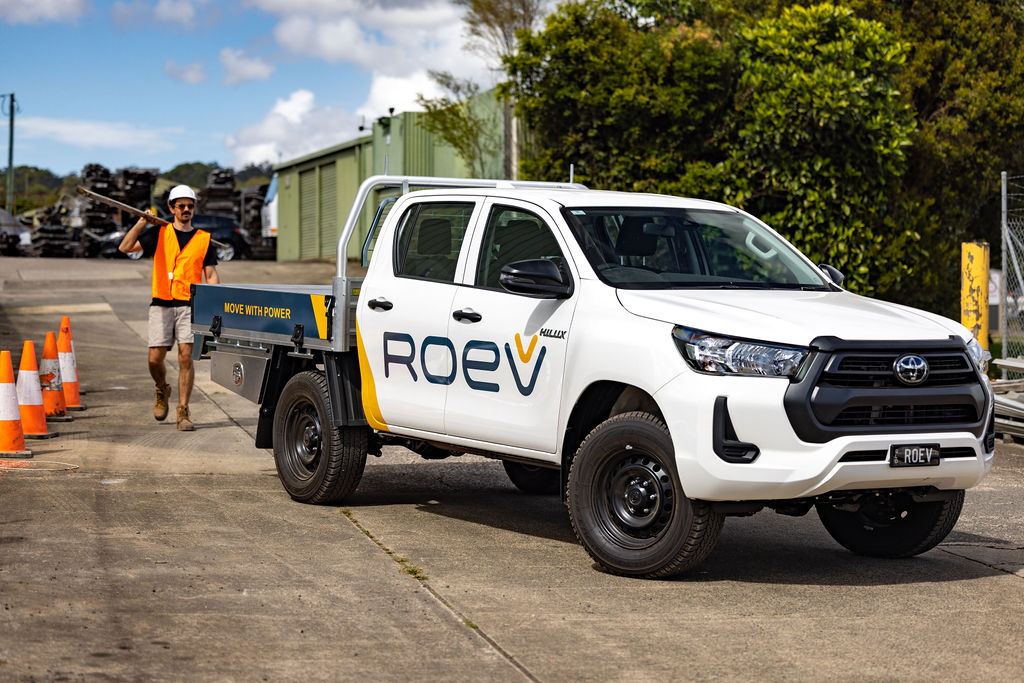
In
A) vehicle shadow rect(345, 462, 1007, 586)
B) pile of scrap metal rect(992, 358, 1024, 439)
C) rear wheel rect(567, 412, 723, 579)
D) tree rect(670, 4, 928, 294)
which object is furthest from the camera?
tree rect(670, 4, 928, 294)

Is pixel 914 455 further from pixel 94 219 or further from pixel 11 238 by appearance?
pixel 11 238

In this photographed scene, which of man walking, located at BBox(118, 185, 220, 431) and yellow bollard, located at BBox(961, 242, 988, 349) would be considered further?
yellow bollard, located at BBox(961, 242, 988, 349)

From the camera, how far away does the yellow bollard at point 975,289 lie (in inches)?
530

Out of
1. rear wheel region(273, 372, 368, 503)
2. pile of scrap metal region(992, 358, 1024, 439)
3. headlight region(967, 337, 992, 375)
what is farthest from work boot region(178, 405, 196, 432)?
headlight region(967, 337, 992, 375)

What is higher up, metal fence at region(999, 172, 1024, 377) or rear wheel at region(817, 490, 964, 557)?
metal fence at region(999, 172, 1024, 377)

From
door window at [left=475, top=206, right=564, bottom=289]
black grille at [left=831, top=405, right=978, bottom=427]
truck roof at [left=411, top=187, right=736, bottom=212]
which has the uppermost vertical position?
truck roof at [left=411, top=187, right=736, bottom=212]

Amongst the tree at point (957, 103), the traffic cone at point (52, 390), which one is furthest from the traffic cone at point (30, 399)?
the tree at point (957, 103)

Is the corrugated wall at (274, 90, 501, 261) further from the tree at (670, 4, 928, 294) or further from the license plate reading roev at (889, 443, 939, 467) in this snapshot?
the license plate reading roev at (889, 443, 939, 467)

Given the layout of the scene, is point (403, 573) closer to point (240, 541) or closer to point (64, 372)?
point (240, 541)

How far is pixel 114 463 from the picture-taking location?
10.1m

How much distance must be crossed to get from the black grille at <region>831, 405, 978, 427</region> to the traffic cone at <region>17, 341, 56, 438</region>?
24.2 ft

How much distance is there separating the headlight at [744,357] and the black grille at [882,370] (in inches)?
6.4

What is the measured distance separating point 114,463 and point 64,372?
3.71 meters

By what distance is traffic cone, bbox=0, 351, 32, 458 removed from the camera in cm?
1022
